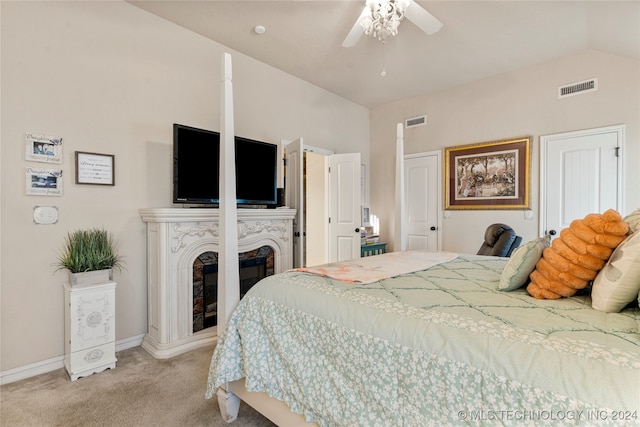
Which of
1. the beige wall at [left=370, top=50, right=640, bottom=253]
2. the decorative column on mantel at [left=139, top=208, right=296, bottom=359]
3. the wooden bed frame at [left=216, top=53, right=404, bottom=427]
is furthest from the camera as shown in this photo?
the beige wall at [left=370, top=50, right=640, bottom=253]

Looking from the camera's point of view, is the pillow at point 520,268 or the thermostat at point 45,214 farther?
the thermostat at point 45,214

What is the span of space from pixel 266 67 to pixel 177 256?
249 centimetres

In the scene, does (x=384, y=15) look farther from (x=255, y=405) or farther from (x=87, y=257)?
(x=87, y=257)

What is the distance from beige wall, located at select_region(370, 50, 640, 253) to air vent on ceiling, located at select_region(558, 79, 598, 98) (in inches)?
1.8

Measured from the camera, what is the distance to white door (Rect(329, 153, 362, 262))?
14.4 feet

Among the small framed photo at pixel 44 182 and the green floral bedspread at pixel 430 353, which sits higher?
the small framed photo at pixel 44 182

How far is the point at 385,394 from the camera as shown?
1.08m

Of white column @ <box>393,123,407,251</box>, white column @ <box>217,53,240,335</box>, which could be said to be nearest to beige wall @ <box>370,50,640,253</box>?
white column @ <box>393,123,407,251</box>

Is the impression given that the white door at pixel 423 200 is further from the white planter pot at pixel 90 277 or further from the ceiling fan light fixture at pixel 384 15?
the white planter pot at pixel 90 277

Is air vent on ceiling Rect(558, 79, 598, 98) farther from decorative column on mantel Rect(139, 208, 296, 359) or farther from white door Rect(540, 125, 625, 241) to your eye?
decorative column on mantel Rect(139, 208, 296, 359)

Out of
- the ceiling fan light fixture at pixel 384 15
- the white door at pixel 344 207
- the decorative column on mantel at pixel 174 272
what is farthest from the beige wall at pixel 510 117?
the decorative column on mantel at pixel 174 272

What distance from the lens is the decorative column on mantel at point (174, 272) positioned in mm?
2555

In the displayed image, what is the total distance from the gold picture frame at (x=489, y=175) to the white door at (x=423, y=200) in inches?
7.3

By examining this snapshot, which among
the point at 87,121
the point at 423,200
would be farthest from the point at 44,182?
the point at 423,200
